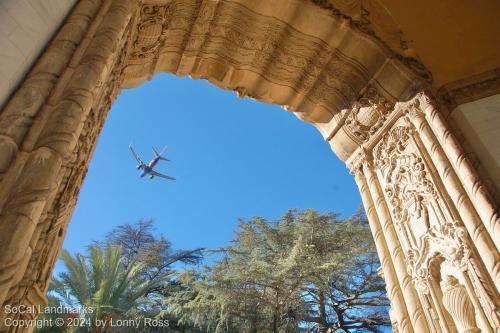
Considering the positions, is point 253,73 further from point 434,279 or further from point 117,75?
point 434,279

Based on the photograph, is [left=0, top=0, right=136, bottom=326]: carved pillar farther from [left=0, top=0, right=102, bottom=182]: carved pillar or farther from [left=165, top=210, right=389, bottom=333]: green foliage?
[left=165, top=210, right=389, bottom=333]: green foliage

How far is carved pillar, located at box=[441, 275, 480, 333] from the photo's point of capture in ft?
7.23

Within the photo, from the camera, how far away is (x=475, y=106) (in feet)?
10.4

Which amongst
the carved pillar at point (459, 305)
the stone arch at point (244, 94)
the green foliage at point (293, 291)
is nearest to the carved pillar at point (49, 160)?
the stone arch at point (244, 94)

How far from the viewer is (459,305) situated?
2.28m

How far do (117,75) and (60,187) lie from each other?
1.08 meters

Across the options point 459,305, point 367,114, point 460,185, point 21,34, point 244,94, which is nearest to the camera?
point 21,34

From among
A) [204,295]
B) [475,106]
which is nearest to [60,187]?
[475,106]

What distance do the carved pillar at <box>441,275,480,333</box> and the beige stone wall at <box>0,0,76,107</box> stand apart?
2.62 meters

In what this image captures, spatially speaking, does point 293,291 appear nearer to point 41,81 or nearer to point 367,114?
point 367,114

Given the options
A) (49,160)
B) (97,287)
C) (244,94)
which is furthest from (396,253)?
(97,287)

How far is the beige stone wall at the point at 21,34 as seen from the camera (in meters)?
1.29

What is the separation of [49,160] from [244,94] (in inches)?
120

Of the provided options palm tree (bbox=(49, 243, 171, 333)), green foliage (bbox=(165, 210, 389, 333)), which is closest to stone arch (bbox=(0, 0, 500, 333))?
palm tree (bbox=(49, 243, 171, 333))
